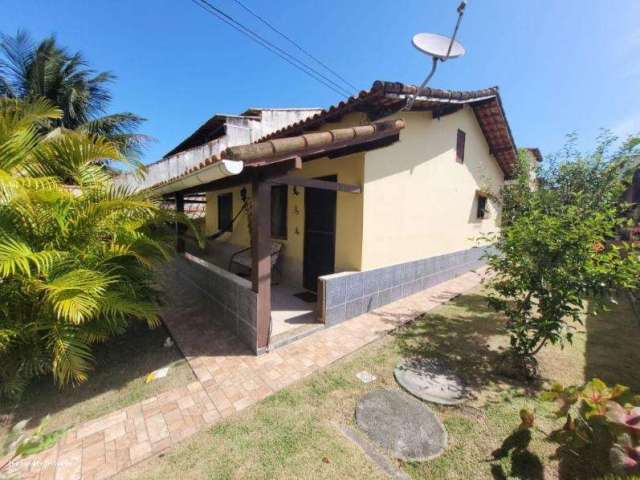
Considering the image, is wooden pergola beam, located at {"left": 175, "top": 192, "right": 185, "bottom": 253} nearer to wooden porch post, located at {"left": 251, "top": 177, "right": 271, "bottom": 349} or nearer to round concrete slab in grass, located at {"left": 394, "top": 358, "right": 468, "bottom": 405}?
wooden porch post, located at {"left": 251, "top": 177, "right": 271, "bottom": 349}

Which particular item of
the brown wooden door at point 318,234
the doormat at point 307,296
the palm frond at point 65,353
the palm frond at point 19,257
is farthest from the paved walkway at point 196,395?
the palm frond at point 19,257

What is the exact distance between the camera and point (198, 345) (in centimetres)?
453

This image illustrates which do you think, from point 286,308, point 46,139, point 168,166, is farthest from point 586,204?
point 168,166

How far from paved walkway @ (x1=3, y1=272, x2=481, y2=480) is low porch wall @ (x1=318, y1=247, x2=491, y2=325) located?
0.28 meters

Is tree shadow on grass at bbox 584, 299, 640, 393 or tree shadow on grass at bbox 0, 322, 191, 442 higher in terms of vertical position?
tree shadow on grass at bbox 584, 299, 640, 393

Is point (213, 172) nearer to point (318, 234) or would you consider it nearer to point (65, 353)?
point (65, 353)

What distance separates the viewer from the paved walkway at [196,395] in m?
2.53

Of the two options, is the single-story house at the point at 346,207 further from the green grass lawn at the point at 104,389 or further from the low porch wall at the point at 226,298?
the green grass lawn at the point at 104,389

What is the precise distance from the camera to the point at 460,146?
853cm

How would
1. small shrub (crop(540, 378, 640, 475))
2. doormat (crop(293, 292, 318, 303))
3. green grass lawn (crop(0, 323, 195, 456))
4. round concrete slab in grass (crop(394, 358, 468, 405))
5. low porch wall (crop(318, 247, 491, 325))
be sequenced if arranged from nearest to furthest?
small shrub (crop(540, 378, 640, 475)), green grass lawn (crop(0, 323, 195, 456)), round concrete slab in grass (crop(394, 358, 468, 405)), low porch wall (crop(318, 247, 491, 325)), doormat (crop(293, 292, 318, 303))

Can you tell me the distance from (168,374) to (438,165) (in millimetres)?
7916

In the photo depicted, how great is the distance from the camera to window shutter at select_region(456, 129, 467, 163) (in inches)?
332

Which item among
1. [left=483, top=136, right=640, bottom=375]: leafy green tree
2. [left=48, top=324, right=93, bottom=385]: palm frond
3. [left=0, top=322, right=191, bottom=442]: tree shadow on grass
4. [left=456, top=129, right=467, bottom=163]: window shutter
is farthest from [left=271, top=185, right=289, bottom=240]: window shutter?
[left=456, top=129, right=467, bottom=163]: window shutter

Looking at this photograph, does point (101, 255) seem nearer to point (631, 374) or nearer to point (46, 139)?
point (46, 139)
